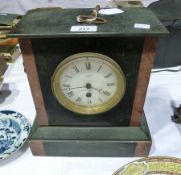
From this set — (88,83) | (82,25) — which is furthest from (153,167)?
(82,25)

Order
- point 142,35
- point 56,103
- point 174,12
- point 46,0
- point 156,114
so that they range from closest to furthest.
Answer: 1. point 142,35
2. point 56,103
3. point 156,114
4. point 174,12
5. point 46,0

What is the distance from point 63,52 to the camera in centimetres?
51

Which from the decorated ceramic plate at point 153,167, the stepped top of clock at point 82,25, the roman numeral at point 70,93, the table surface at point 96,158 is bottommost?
the table surface at point 96,158

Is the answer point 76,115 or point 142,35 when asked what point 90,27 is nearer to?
point 142,35

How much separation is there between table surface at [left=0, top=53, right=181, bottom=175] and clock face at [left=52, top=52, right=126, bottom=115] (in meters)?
0.15

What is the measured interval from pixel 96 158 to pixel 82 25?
351 mm

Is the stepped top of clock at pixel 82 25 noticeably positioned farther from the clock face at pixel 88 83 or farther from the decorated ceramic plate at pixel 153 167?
the decorated ceramic plate at pixel 153 167

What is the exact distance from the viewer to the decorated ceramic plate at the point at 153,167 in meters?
0.57

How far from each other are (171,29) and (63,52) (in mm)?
504

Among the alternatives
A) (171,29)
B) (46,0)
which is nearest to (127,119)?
(171,29)

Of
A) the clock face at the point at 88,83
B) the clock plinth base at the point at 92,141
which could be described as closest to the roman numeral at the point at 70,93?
the clock face at the point at 88,83

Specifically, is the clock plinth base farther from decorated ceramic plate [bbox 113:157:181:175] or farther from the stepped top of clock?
the stepped top of clock

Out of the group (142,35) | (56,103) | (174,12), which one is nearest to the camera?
(142,35)

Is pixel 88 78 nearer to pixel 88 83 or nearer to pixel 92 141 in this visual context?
pixel 88 83
